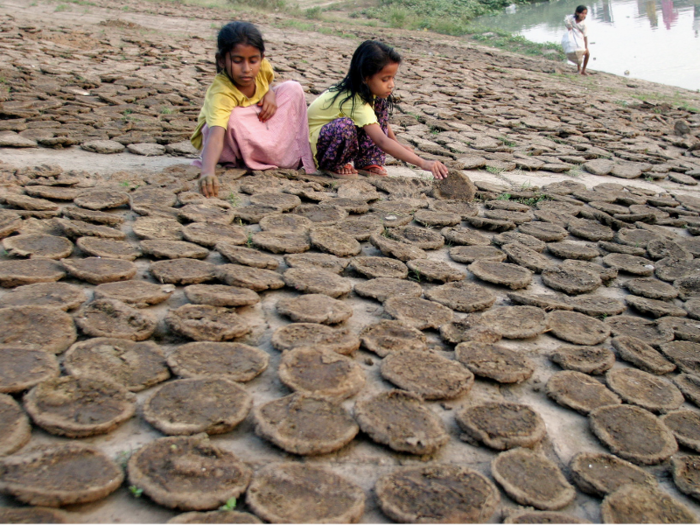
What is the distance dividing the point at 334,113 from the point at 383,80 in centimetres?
42

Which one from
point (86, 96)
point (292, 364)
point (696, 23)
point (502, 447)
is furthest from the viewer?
point (696, 23)

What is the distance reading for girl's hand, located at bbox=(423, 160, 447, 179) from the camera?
3.33 meters

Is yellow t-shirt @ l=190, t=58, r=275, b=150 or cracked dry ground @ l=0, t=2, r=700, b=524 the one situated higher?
yellow t-shirt @ l=190, t=58, r=275, b=150

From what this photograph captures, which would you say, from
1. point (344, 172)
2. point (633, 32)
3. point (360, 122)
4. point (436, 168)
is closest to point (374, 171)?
point (344, 172)

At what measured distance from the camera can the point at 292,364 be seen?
1.65 meters

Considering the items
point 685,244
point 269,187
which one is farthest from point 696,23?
point 269,187

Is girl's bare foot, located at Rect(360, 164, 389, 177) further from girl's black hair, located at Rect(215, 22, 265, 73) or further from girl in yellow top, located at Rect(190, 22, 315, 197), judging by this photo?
girl's black hair, located at Rect(215, 22, 265, 73)

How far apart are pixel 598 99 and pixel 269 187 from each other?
6.28m

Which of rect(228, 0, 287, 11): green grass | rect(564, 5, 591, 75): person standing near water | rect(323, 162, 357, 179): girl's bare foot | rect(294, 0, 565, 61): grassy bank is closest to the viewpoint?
rect(323, 162, 357, 179): girl's bare foot

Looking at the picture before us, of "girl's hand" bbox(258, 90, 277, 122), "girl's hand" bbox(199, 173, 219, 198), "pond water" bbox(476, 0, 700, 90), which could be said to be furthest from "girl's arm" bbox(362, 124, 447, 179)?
"pond water" bbox(476, 0, 700, 90)

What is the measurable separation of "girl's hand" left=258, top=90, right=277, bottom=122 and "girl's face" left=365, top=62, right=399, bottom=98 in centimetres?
61

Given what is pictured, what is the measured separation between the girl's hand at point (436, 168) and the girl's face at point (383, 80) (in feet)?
1.74

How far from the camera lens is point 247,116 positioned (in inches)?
134

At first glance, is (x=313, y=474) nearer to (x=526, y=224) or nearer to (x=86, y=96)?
(x=526, y=224)
